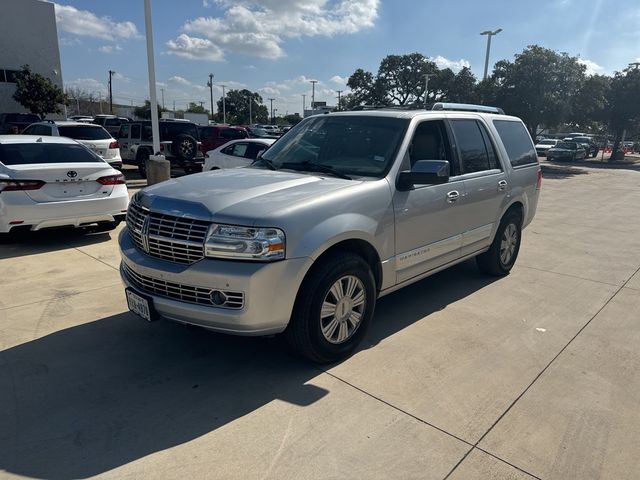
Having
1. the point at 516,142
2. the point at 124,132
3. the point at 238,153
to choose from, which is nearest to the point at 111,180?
the point at 238,153

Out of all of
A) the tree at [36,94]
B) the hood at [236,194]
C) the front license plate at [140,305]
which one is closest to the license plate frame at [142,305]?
the front license plate at [140,305]

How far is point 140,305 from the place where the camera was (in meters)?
3.35

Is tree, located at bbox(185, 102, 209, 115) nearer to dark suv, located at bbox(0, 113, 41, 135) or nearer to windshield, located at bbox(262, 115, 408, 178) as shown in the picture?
dark suv, located at bbox(0, 113, 41, 135)

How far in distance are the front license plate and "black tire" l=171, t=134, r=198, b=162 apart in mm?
11760

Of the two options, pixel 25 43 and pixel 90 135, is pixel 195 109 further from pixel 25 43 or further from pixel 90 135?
pixel 90 135

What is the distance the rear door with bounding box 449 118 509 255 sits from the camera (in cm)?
479

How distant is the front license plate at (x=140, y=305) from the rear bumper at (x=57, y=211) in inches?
141

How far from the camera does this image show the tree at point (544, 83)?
81.3ft

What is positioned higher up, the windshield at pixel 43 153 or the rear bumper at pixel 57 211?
the windshield at pixel 43 153

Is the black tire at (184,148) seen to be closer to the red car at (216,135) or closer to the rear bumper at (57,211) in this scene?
the red car at (216,135)

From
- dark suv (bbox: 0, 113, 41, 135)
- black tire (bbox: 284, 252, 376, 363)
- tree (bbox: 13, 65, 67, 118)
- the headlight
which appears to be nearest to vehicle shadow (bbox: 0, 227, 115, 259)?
the headlight

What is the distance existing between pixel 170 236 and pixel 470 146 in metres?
3.25

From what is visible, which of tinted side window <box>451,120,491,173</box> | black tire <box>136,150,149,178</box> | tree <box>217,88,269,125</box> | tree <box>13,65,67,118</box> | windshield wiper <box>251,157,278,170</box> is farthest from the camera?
tree <box>217,88,269,125</box>

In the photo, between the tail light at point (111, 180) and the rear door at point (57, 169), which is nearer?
the rear door at point (57, 169)
